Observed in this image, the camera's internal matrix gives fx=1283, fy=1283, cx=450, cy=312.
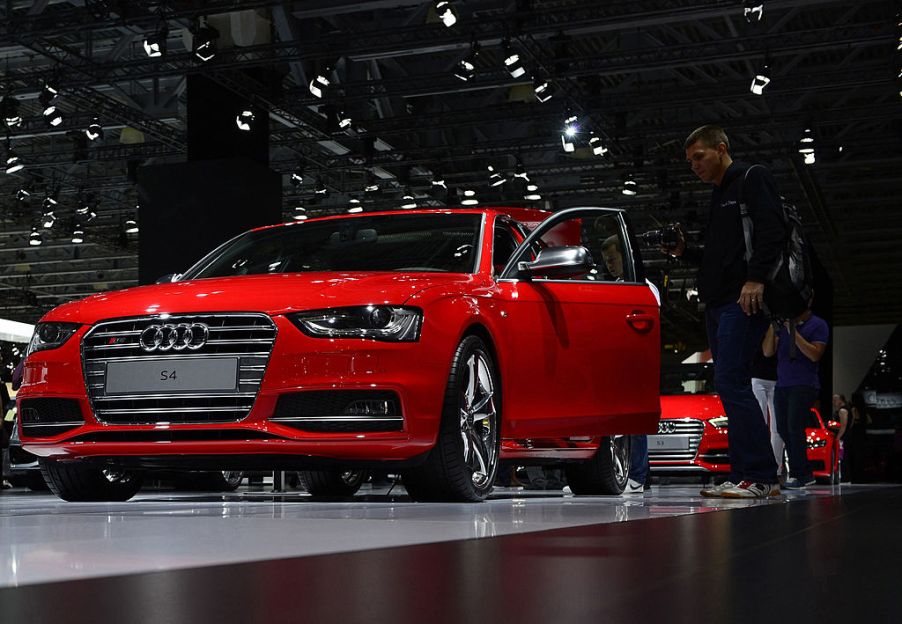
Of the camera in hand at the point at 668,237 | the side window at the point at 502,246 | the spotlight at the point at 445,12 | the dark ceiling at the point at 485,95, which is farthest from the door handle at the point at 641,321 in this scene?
the dark ceiling at the point at 485,95

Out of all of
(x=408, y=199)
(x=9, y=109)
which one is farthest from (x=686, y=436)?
(x=408, y=199)

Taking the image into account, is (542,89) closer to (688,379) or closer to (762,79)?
(762,79)

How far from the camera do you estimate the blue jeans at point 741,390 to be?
561cm

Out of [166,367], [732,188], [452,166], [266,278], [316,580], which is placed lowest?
[316,580]

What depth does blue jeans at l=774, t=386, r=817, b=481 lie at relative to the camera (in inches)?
355

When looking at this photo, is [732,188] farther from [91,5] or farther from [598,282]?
[91,5]

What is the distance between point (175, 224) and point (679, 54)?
7162mm

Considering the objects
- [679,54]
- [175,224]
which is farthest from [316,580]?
[679,54]

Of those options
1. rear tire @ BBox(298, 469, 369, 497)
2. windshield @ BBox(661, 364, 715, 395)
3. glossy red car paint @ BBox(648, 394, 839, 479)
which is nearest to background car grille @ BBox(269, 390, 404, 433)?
rear tire @ BBox(298, 469, 369, 497)

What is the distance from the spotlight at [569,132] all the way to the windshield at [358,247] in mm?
12808

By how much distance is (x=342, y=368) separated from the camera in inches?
190

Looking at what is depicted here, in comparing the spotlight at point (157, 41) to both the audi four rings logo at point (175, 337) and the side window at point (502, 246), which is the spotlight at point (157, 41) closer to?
the side window at point (502, 246)

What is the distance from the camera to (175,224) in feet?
48.4

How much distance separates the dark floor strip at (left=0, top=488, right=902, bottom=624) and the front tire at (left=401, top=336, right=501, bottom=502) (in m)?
2.12
